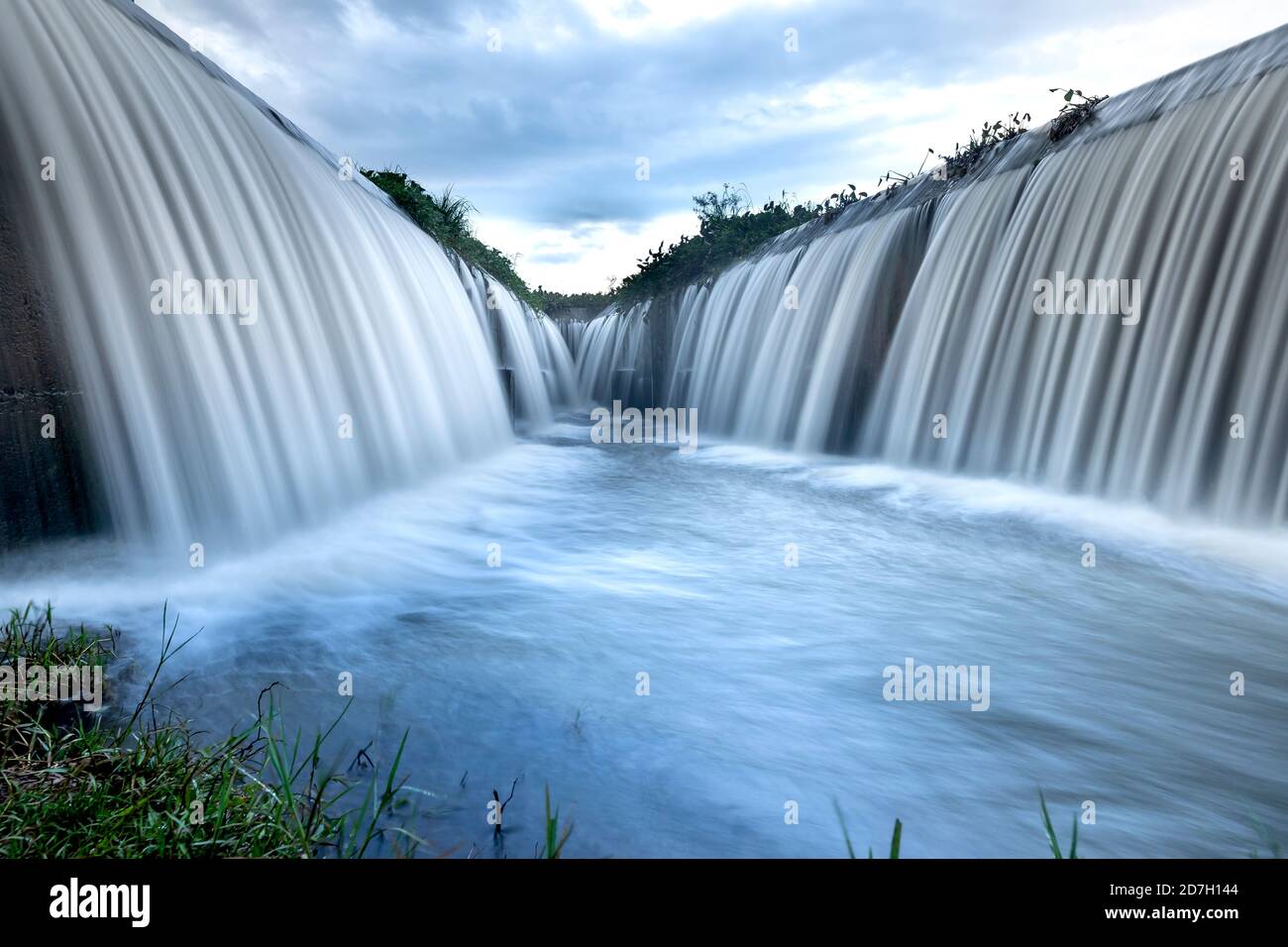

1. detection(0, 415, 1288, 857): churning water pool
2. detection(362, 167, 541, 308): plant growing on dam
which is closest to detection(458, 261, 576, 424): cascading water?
detection(362, 167, 541, 308): plant growing on dam

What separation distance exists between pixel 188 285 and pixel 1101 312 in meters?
7.15

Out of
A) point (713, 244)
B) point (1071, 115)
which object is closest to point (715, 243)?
point (713, 244)

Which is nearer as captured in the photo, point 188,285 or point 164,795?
point 164,795

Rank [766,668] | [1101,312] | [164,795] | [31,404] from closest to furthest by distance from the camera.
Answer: [164,795], [766,668], [31,404], [1101,312]

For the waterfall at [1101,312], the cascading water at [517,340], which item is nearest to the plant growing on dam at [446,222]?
the cascading water at [517,340]

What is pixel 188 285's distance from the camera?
13.6ft

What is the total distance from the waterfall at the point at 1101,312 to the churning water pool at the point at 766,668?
2.33 ft

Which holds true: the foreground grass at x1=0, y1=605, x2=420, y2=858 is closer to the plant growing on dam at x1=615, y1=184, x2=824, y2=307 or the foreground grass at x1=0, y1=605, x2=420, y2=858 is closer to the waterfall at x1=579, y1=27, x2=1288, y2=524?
the waterfall at x1=579, y1=27, x2=1288, y2=524

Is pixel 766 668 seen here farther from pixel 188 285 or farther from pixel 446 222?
pixel 446 222

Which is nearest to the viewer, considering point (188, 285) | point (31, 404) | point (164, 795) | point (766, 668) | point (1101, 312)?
point (164, 795)

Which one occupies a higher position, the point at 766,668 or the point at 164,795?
the point at 164,795

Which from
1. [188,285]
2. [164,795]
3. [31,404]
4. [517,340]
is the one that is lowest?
[164,795]

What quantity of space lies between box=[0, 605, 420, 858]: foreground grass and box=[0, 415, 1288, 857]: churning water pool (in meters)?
0.19

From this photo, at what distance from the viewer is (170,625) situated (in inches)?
115
